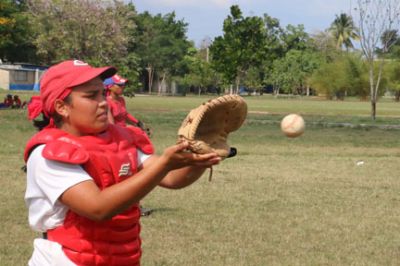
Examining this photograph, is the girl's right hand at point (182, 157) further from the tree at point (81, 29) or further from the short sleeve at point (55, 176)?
the tree at point (81, 29)

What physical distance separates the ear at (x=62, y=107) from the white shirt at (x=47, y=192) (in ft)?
0.53

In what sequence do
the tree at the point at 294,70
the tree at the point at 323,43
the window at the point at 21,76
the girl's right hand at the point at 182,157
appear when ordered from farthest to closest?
1. the tree at the point at 323,43
2. the tree at the point at 294,70
3. the window at the point at 21,76
4. the girl's right hand at the point at 182,157

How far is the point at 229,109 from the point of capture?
2836 millimetres

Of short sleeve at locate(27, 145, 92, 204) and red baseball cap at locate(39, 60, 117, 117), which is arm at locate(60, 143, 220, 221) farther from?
red baseball cap at locate(39, 60, 117, 117)

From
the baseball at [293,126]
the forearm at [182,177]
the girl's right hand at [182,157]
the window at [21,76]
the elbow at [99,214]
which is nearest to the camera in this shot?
the girl's right hand at [182,157]

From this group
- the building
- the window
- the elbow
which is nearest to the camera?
the elbow

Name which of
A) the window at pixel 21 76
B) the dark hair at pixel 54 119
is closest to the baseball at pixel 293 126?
the dark hair at pixel 54 119

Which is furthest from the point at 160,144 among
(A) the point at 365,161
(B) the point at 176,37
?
(B) the point at 176,37

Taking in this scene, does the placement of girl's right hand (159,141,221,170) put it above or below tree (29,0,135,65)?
below

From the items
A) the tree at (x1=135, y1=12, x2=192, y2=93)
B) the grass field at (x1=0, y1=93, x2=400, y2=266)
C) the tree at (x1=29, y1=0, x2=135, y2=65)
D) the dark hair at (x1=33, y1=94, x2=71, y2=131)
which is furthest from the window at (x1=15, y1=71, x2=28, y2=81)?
the dark hair at (x1=33, y1=94, x2=71, y2=131)

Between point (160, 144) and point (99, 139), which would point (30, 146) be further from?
point (160, 144)

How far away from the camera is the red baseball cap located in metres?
2.72

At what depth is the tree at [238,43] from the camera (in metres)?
37.1

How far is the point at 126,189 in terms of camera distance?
98.9 inches
